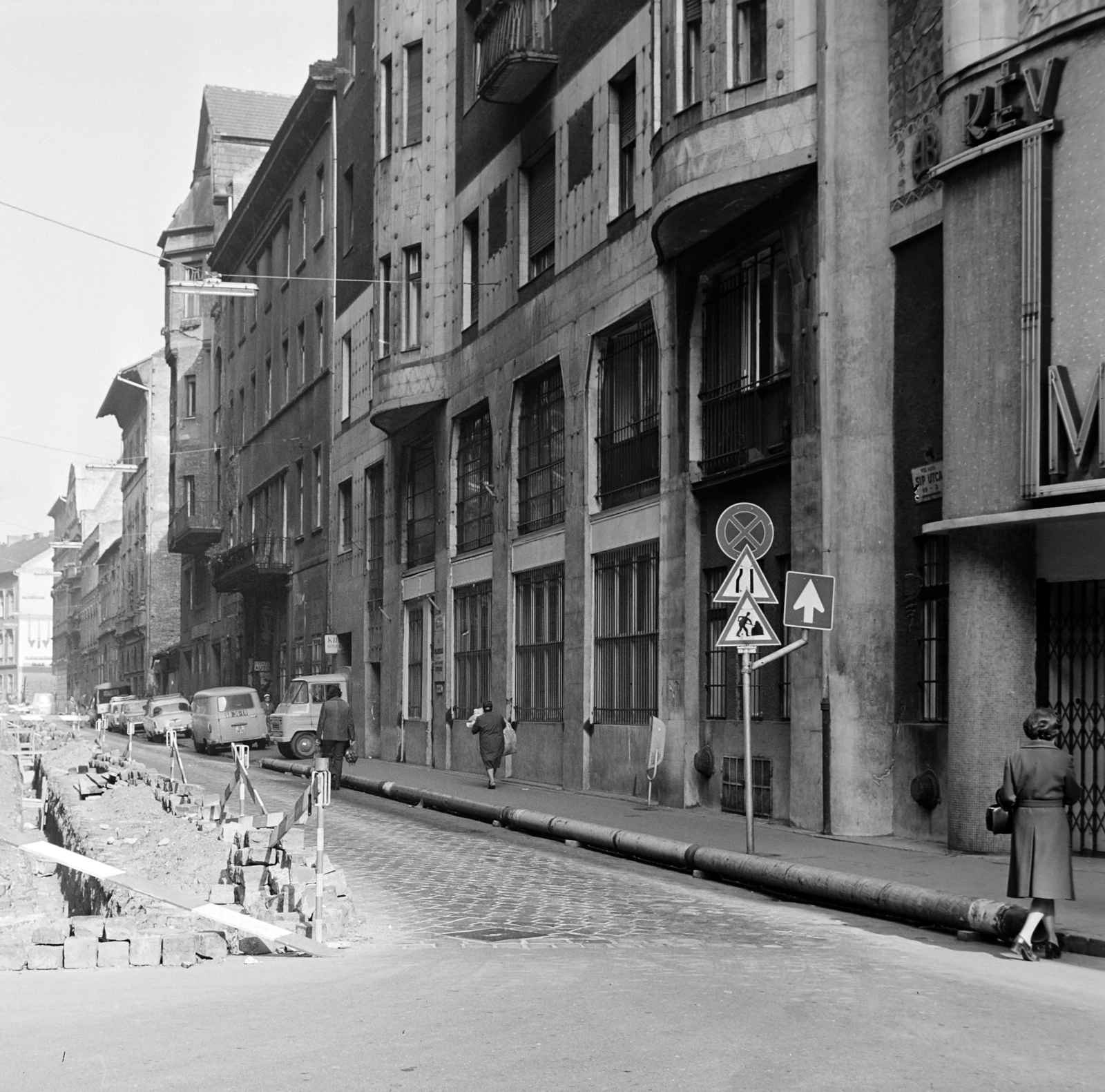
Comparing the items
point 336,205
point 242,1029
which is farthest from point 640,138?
point 336,205

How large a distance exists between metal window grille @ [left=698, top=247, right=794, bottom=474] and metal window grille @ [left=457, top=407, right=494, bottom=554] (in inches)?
359

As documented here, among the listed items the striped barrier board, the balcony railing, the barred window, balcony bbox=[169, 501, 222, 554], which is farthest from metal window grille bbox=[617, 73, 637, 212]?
balcony bbox=[169, 501, 222, 554]

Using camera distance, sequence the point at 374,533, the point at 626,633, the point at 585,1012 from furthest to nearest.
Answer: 1. the point at 374,533
2. the point at 626,633
3. the point at 585,1012

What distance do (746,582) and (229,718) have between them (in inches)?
1137

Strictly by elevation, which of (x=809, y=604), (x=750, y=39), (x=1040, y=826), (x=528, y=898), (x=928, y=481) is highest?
(x=750, y=39)

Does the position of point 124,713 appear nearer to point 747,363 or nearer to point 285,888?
point 747,363

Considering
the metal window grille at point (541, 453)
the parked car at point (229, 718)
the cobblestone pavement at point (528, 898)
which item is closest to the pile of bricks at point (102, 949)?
the cobblestone pavement at point (528, 898)

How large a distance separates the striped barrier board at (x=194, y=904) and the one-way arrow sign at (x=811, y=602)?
5836mm

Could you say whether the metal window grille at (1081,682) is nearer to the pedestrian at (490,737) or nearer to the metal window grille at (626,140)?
the metal window grille at (626,140)

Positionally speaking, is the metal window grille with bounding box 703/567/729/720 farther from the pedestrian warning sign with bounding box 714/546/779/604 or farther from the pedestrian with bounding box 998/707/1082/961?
the pedestrian with bounding box 998/707/1082/961

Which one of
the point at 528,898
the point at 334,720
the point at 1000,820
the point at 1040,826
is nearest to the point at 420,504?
the point at 334,720

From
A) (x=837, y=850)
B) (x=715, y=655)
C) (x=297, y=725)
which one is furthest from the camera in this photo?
(x=297, y=725)

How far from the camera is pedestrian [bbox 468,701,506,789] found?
2597 centimetres

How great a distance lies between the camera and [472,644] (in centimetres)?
3120
